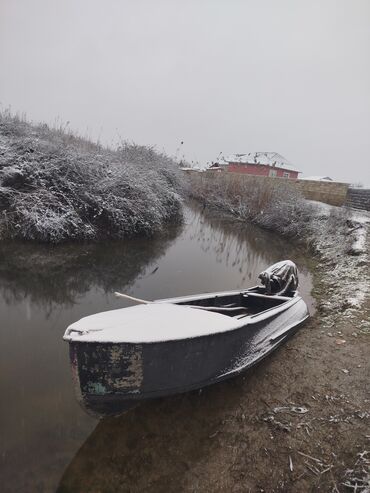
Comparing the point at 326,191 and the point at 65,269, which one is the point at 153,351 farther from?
the point at 326,191

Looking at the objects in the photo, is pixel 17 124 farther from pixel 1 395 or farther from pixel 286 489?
pixel 286 489

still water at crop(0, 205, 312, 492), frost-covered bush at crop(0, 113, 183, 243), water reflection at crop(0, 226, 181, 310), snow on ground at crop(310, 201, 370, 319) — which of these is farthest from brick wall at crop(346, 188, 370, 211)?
water reflection at crop(0, 226, 181, 310)

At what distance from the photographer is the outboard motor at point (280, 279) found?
5359mm

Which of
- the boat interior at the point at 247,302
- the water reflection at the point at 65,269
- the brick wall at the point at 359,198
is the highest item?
the brick wall at the point at 359,198

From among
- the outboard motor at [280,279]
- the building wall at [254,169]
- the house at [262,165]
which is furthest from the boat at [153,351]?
the building wall at [254,169]

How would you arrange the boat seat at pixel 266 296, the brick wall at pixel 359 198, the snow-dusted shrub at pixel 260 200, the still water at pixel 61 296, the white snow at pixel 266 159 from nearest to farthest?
the still water at pixel 61 296, the boat seat at pixel 266 296, the snow-dusted shrub at pixel 260 200, the brick wall at pixel 359 198, the white snow at pixel 266 159

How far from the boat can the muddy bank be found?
37 cm

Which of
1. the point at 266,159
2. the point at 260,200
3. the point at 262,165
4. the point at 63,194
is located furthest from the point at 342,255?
the point at 266,159

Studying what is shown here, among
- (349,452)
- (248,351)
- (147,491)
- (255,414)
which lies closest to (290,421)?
(255,414)

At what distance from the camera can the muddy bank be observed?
2410mm

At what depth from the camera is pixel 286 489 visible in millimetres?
2334

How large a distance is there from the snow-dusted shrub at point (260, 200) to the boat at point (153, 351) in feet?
37.7

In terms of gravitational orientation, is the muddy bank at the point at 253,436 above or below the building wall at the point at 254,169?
below

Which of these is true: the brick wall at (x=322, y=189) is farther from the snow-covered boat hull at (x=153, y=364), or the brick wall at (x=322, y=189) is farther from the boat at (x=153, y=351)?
the snow-covered boat hull at (x=153, y=364)
